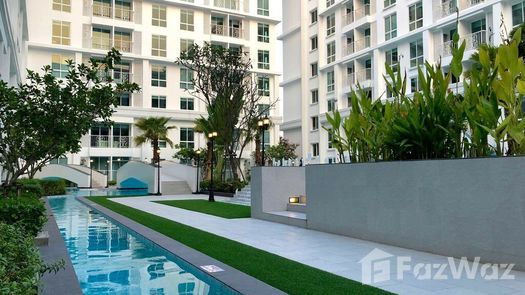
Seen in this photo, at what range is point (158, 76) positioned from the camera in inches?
2061

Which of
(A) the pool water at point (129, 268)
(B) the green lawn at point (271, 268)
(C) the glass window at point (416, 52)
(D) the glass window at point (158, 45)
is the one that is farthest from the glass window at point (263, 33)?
(B) the green lawn at point (271, 268)

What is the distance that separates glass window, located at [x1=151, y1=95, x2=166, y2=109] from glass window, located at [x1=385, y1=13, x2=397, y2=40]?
26.3 meters

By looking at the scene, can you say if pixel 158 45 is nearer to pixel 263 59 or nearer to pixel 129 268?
pixel 263 59

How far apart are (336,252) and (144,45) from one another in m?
46.7

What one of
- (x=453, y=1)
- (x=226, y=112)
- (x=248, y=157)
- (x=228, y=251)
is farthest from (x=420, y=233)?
(x=248, y=157)

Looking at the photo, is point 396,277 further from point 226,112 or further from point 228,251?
point 226,112

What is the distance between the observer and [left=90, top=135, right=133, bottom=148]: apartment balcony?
48312 millimetres

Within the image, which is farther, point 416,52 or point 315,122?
point 315,122

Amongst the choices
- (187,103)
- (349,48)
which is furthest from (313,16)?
(187,103)

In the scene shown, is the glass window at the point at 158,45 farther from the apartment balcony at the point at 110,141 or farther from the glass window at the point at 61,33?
the apartment balcony at the point at 110,141

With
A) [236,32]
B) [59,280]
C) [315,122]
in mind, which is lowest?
[59,280]

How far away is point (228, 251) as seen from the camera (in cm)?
952

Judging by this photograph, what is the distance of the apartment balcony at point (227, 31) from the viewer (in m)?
55.8

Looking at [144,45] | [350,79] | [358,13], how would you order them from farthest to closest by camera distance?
[144,45], [350,79], [358,13]
